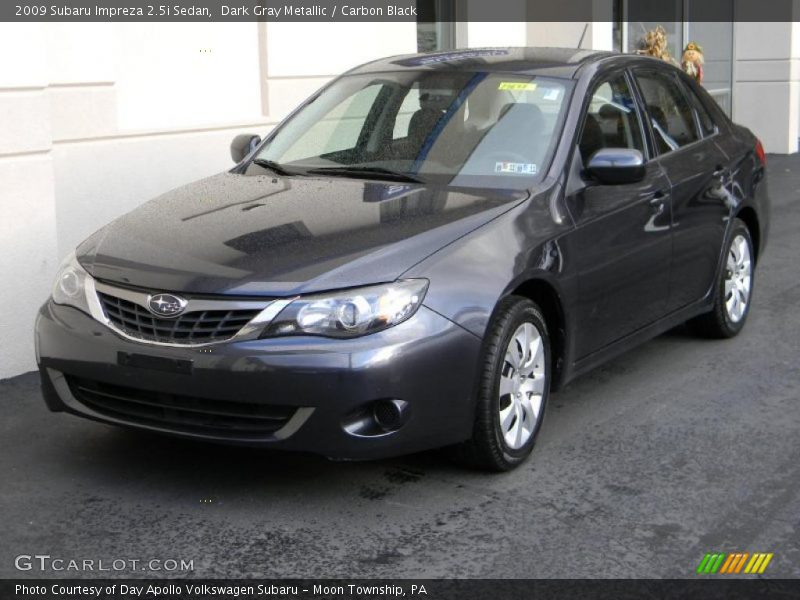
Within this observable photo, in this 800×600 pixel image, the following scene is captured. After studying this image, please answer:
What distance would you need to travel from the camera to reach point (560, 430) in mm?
5750

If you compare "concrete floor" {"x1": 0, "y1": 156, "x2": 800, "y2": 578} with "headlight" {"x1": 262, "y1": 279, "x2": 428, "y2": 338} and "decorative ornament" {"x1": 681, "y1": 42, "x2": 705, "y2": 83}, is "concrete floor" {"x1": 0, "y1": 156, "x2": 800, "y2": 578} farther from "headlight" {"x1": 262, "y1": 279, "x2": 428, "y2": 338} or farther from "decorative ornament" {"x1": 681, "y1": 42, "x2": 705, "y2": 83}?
"decorative ornament" {"x1": 681, "y1": 42, "x2": 705, "y2": 83}

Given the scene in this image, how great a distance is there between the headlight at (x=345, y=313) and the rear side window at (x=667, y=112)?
2.46 m

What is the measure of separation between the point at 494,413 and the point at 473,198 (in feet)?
3.19

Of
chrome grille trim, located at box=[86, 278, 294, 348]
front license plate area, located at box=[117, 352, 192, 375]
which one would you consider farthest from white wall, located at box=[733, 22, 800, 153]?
front license plate area, located at box=[117, 352, 192, 375]

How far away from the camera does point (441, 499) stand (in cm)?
486

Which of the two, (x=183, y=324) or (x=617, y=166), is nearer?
(x=183, y=324)

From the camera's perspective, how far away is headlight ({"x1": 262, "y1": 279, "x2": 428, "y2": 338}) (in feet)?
14.7

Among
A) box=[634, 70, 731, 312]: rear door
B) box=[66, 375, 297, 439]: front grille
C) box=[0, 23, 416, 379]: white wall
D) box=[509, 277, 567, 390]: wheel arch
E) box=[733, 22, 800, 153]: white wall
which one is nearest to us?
box=[66, 375, 297, 439]: front grille

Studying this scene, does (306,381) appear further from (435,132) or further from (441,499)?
(435,132)

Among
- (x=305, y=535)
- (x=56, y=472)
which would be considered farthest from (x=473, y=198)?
(x=56, y=472)

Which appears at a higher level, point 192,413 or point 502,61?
point 502,61

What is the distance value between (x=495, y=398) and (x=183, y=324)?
1228mm

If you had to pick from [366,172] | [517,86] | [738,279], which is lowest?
[738,279]

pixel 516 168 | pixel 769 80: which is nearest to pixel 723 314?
pixel 516 168
